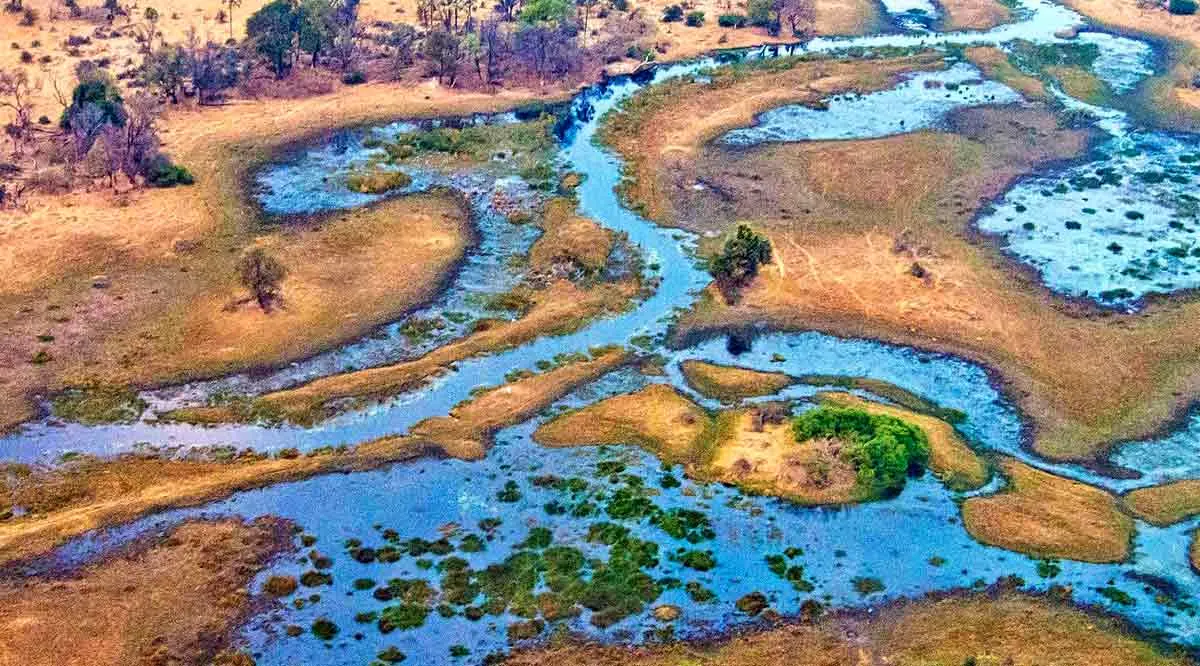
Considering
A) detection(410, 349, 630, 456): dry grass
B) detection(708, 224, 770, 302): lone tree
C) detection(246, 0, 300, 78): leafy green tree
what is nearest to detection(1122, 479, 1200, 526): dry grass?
detection(708, 224, 770, 302): lone tree

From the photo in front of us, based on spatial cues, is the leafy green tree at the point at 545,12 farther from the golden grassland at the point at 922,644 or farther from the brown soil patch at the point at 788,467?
the golden grassland at the point at 922,644

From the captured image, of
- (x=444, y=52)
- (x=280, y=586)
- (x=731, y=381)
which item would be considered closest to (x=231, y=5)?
(x=444, y=52)

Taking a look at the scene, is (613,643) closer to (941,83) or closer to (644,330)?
(644,330)

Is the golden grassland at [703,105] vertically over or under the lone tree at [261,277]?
over

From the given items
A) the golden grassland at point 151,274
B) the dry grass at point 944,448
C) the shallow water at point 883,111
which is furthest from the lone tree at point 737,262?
the shallow water at point 883,111

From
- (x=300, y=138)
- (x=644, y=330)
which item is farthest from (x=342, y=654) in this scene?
(x=300, y=138)

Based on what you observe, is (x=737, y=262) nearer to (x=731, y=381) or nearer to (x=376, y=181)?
(x=731, y=381)

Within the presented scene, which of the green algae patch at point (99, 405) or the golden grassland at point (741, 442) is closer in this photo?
the golden grassland at point (741, 442)
